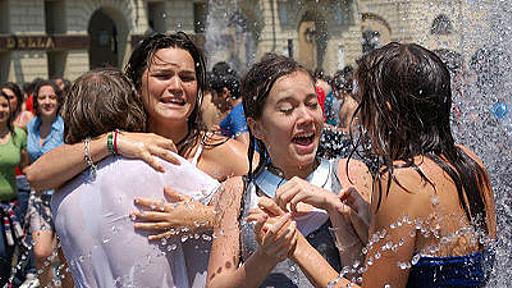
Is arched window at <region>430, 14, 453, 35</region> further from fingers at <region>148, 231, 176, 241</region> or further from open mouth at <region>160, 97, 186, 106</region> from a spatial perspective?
fingers at <region>148, 231, 176, 241</region>

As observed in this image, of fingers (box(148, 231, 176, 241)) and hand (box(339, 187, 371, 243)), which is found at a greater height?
hand (box(339, 187, 371, 243))

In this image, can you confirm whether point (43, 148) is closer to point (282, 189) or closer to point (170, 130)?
point (170, 130)

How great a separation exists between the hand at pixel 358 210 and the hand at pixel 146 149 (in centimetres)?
73

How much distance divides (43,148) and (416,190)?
6.08m

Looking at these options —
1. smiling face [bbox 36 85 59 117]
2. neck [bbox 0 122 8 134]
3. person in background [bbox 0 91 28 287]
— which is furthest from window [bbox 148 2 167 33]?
neck [bbox 0 122 8 134]

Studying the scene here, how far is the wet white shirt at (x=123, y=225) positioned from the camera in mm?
3219

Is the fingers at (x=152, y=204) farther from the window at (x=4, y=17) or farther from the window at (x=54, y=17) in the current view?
the window at (x=54, y=17)

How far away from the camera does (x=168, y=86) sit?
11.6 ft

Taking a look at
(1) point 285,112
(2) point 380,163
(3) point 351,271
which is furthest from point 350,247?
(1) point 285,112

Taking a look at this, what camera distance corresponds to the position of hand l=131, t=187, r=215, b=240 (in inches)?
125

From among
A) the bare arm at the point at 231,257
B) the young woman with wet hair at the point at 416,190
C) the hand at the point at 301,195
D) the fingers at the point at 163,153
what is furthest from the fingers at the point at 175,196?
the young woman with wet hair at the point at 416,190

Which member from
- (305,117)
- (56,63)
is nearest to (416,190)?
(305,117)

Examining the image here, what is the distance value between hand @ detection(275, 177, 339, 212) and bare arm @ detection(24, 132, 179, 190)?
65 cm

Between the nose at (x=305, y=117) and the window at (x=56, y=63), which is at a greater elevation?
the nose at (x=305, y=117)
